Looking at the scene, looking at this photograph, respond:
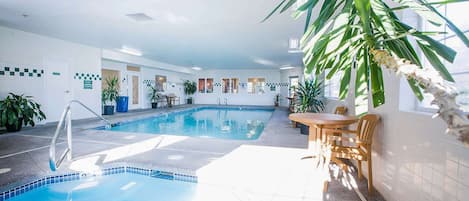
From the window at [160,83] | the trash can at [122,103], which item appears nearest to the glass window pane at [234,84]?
the window at [160,83]

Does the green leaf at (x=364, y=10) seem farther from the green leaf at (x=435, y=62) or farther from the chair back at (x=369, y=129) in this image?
the chair back at (x=369, y=129)

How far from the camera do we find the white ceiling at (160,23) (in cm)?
376

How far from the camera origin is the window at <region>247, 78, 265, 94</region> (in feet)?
48.4

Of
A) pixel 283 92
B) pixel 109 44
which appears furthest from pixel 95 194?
pixel 283 92

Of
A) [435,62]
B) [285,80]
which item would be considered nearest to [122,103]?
[285,80]

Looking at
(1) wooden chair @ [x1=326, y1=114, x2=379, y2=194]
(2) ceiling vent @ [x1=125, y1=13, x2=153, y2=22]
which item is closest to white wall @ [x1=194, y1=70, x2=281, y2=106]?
(2) ceiling vent @ [x1=125, y1=13, x2=153, y2=22]

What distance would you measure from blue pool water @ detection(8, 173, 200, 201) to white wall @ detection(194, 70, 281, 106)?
1209 centimetres

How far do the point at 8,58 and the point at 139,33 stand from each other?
3.13 metres

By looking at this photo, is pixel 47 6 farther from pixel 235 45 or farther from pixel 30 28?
pixel 235 45

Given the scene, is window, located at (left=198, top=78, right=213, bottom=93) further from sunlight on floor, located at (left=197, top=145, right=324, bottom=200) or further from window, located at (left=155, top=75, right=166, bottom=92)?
sunlight on floor, located at (left=197, top=145, right=324, bottom=200)

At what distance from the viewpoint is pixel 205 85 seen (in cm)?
1564

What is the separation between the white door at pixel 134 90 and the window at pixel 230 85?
5646 millimetres

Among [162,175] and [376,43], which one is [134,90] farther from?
[376,43]

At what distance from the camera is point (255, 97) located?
14898 millimetres
